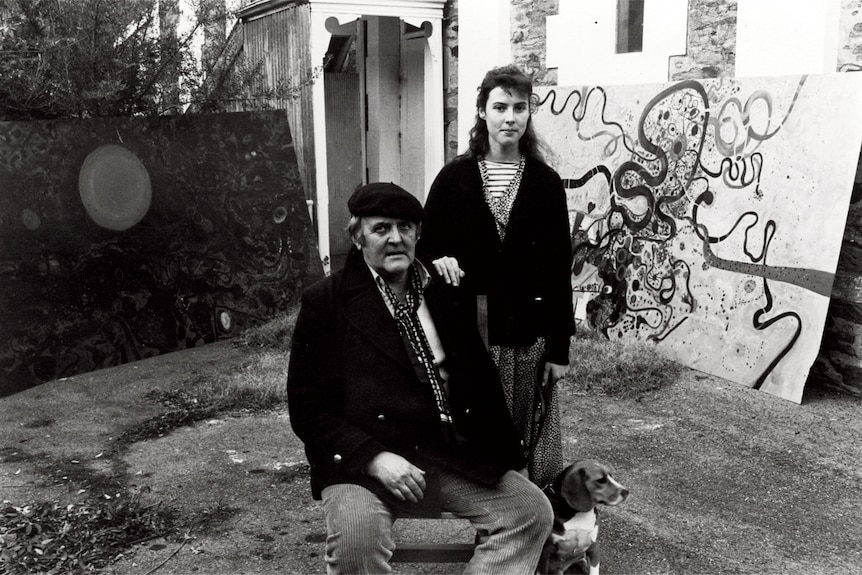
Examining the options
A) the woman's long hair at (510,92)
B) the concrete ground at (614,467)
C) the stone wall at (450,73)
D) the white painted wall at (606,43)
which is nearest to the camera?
the woman's long hair at (510,92)

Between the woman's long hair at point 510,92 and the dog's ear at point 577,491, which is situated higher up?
the woman's long hair at point 510,92

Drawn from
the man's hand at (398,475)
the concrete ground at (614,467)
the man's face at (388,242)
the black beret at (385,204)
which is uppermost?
the black beret at (385,204)

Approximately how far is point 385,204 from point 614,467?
256 cm

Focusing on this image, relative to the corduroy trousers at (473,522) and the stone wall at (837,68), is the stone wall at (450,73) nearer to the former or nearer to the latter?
the stone wall at (837,68)

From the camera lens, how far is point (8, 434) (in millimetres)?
5469

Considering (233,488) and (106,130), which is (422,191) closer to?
(106,130)

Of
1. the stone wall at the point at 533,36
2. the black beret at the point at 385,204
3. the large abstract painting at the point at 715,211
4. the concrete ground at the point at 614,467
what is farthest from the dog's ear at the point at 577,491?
the stone wall at the point at 533,36

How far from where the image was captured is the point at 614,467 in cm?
481

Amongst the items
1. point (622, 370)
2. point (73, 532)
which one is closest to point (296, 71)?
point (622, 370)

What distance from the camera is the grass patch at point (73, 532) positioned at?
3615 mm

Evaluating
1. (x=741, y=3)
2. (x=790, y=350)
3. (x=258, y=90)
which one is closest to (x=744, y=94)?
(x=741, y=3)

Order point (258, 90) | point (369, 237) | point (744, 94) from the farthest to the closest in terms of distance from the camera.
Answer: point (258, 90) → point (744, 94) → point (369, 237)

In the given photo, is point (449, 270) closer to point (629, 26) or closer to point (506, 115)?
point (506, 115)

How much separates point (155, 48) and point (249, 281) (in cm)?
228
